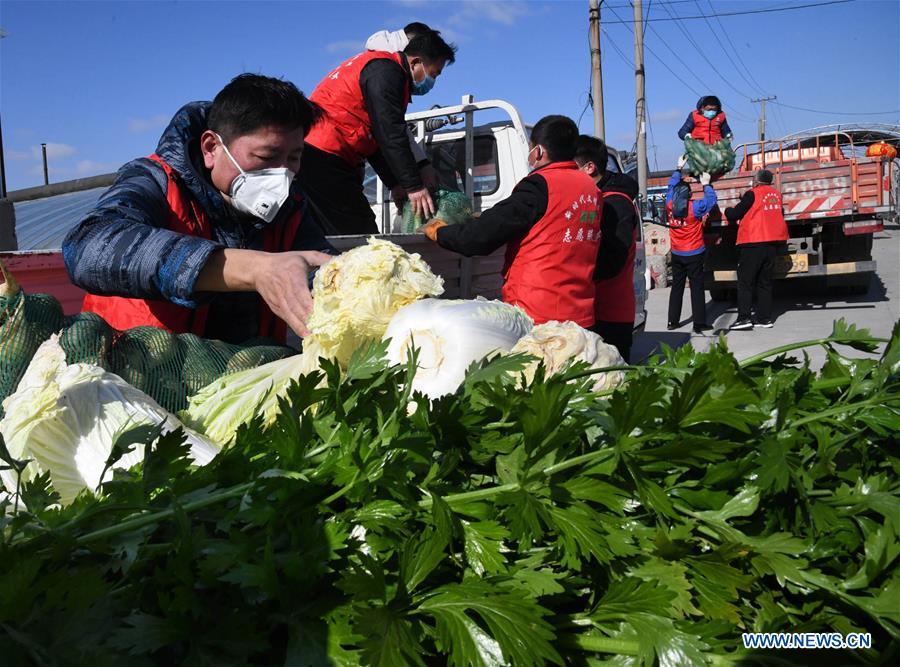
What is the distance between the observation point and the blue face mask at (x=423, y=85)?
5.19 meters

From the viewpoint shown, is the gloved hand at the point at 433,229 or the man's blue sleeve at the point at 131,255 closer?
the man's blue sleeve at the point at 131,255

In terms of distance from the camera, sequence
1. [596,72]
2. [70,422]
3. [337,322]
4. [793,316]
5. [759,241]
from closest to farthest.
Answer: [70,422], [337,322], [759,241], [793,316], [596,72]

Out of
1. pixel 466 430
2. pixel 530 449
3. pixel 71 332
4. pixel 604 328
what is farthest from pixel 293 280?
pixel 604 328

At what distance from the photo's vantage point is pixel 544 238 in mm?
4238

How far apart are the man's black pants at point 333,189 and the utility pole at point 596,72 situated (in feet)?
42.2

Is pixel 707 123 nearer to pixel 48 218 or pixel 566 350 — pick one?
pixel 48 218

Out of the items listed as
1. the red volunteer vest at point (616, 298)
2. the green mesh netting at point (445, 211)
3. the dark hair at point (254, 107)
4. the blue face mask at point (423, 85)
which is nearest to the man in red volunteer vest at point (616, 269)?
the red volunteer vest at point (616, 298)

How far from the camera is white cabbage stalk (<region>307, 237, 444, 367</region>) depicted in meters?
1.70

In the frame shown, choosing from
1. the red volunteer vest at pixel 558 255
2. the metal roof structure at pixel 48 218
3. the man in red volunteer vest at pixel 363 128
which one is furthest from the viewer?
the metal roof structure at pixel 48 218

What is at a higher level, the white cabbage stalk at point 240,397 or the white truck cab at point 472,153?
the white truck cab at point 472,153

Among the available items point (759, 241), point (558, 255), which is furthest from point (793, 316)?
point (558, 255)

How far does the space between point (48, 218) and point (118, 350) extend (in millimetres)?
10840

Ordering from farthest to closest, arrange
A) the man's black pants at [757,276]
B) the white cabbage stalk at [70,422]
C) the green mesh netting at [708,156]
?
the green mesh netting at [708,156] < the man's black pants at [757,276] < the white cabbage stalk at [70,422]

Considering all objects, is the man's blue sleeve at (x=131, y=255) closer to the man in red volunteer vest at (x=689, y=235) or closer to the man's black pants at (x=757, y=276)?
the man in red volunteer vest at (x=689, y=235)
